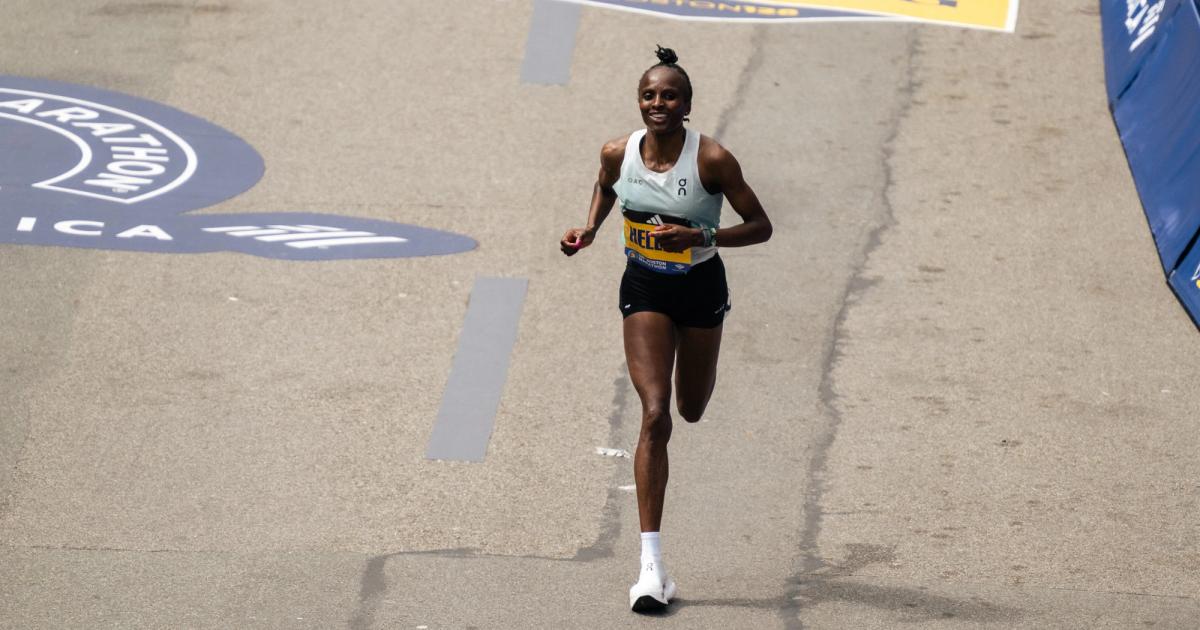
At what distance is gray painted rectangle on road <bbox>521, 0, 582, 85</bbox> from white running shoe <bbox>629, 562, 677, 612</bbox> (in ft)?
24.4

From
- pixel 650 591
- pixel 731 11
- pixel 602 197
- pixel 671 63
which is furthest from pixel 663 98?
pixel 731 11

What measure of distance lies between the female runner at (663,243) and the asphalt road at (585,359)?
2.22ft

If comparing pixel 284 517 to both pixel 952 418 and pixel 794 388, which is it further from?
pixel 952 418

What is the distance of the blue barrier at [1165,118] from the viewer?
428 inches

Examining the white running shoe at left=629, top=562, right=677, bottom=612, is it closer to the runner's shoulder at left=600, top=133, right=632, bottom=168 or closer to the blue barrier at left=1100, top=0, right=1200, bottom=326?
the runner's shoulder at left=600, top=133, right=632, bottom=168

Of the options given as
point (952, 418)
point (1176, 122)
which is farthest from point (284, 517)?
point (1176, 122)

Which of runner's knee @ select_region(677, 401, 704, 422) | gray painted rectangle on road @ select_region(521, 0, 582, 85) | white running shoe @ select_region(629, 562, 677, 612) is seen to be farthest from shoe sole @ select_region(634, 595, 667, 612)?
gray painted rectangle on road @ select_region(521, 0, 582, 85)

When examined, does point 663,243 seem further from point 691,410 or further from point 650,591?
point 650,591

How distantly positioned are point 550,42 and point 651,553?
8284mm

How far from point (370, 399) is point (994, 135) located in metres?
6.23

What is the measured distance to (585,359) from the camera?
9.86 m

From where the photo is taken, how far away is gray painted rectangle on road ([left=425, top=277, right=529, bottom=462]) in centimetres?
887

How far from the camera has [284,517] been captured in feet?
26.2

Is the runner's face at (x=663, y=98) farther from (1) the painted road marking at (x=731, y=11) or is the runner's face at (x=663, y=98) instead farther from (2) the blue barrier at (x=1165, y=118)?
(1) the painted road marking at (x=731, y=11)
